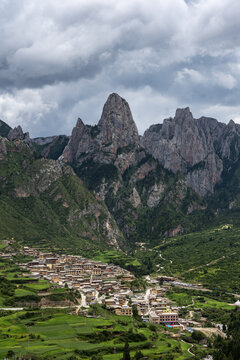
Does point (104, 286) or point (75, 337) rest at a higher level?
point (104, 286)

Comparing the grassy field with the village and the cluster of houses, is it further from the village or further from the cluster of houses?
the cluster of houses

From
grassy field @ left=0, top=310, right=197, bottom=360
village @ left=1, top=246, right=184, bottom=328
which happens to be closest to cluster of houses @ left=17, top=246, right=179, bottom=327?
village @ left=1, top=246, right=184, bottom=328

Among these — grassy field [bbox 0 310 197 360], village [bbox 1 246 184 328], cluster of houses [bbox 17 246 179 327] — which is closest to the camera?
grassy field [bbox 0 310 197 360]

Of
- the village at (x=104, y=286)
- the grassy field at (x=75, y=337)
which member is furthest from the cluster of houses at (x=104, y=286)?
the grassy field at (x=75, y=337)

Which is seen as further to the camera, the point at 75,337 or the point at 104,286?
the point at 104,286

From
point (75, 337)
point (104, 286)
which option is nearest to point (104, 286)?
point (104, 286)

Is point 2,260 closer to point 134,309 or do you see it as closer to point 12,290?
point 12,290

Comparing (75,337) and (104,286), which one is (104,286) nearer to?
(104,286)

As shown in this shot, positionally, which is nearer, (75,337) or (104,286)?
(75,337)

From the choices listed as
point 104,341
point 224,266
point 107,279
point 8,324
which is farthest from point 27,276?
point 224,266

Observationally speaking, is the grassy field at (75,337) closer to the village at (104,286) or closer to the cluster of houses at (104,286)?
the village at (104,286)

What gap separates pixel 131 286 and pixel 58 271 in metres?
27.2

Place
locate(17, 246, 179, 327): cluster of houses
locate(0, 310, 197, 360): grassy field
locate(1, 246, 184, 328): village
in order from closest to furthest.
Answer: locate(0, 310, 197, 360): grassy field < locate(1, 246, 184, 328): village < locate(17, 246, 179, 327): cluster of houses

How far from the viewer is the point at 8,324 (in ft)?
266
